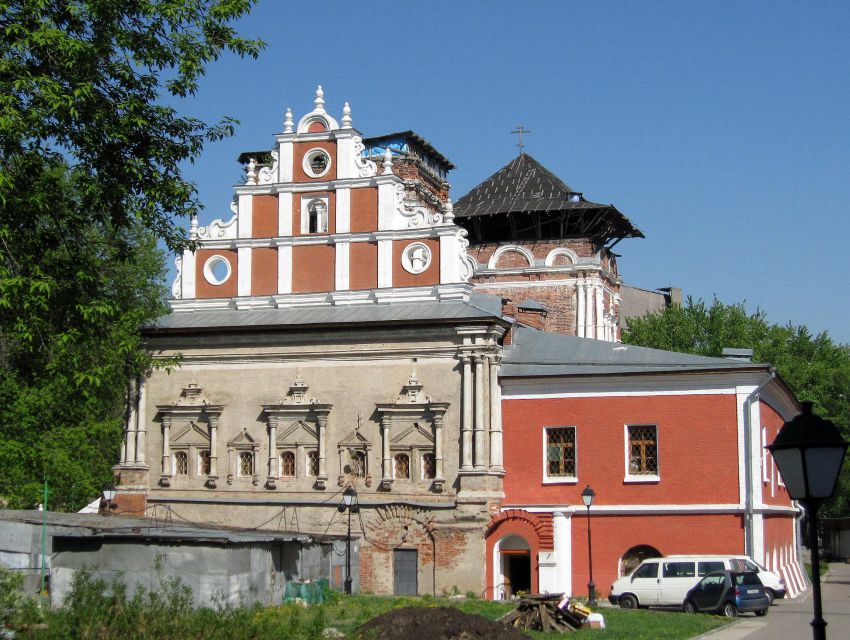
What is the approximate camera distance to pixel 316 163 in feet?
Answer: 115

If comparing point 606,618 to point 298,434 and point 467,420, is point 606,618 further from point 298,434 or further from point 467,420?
point 298,434

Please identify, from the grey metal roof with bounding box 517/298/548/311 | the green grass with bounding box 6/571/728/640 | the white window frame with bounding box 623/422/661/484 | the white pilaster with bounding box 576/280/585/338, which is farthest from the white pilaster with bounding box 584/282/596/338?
the green grass with bounding box 6/571/728/640

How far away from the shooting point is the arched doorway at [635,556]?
31453 mm

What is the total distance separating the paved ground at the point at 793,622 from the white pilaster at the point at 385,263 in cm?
1323

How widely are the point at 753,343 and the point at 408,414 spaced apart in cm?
3420

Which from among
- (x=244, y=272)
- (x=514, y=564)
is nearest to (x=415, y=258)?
(x=244, y=272)

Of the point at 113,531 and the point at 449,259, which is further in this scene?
the point at 449,259

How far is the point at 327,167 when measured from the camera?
34688 mm

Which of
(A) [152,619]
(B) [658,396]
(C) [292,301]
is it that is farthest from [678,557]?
(A) [152,619]

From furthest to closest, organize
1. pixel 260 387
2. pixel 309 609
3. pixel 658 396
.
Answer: pixel 260 387 < pixel 658 396 < pixel 309 609

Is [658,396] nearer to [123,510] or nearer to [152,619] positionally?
[123,510]

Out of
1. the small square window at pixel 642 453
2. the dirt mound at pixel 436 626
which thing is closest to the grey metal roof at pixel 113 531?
the dirt mound at pixel 436 626

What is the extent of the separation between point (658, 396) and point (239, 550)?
42.1 ft

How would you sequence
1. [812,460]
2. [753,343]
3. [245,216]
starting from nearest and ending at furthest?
[812,460] → [245,216] → [753,343]
